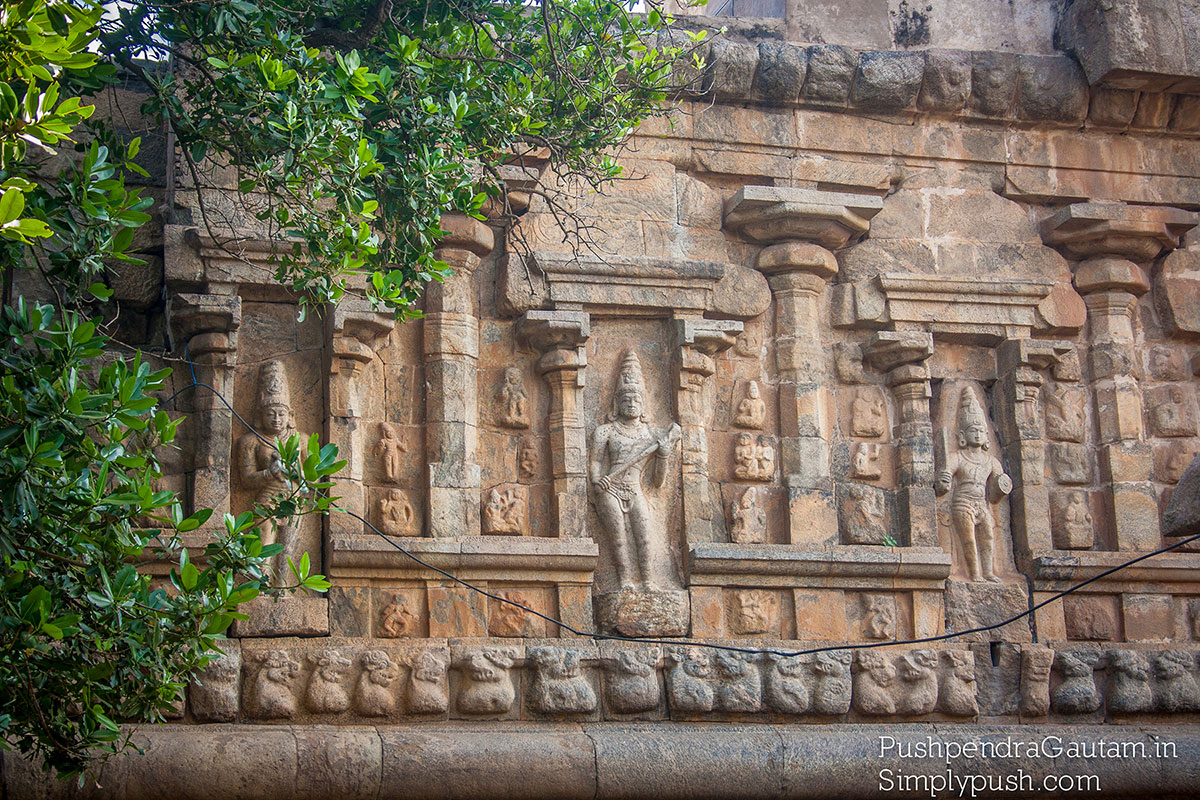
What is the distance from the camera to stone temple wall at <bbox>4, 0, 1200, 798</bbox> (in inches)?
272

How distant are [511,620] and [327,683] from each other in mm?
979

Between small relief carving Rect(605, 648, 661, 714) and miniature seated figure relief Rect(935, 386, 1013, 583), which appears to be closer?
small relief carving Rect(605, 648, 661, 714)

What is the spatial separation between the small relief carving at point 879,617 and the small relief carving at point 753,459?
843 mm

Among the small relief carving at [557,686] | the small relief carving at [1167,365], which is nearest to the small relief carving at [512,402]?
the small relief carving at [557,686]

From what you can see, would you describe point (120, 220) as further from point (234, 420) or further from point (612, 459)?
point (612, 459)

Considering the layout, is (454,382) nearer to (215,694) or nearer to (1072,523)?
(215,694)

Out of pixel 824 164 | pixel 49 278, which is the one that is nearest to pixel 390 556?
pixel 49 278

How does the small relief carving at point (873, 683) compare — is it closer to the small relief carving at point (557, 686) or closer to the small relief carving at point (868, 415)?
the small relief carving at point (868, 415)

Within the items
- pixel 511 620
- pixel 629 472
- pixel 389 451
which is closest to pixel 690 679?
pixel 511 620

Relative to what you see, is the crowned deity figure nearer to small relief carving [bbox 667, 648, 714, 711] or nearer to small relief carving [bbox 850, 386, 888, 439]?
small relief carving [bbox 667, 648, 714, 711]

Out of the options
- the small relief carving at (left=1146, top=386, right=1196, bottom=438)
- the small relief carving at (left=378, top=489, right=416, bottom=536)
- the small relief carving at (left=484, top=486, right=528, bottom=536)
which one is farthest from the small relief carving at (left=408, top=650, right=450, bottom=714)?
the small relief carving at (left=1146, top=386, right=1196, bottom=438)

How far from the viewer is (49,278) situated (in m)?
5.52

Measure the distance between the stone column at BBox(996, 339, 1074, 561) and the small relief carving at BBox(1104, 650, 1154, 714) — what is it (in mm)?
706

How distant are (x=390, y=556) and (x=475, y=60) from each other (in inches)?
93.3
